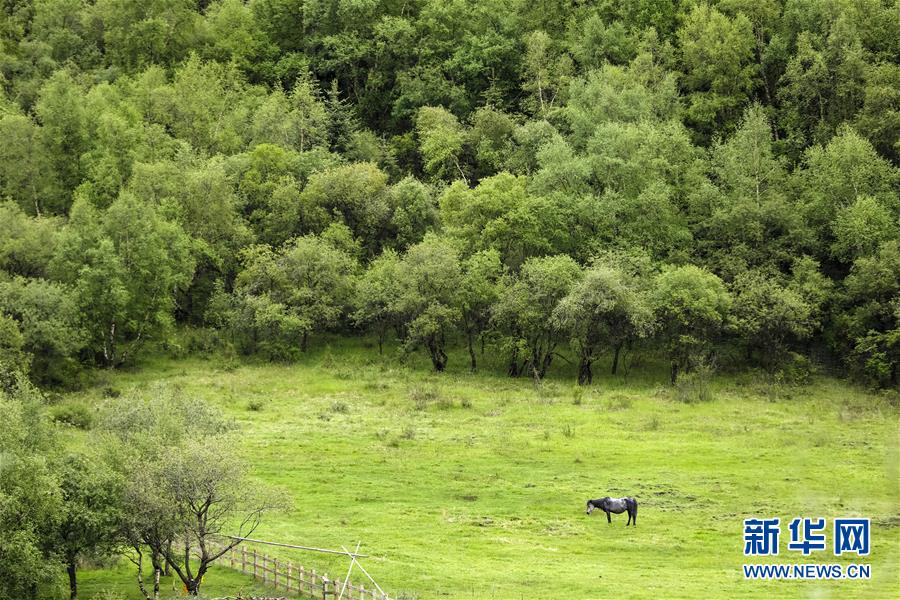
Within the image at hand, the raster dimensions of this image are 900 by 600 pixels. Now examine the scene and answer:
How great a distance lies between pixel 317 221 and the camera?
98.9 meters

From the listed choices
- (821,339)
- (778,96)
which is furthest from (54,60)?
(821,339)

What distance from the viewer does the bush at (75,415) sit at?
7146 cm

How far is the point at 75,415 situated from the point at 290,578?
105 ft

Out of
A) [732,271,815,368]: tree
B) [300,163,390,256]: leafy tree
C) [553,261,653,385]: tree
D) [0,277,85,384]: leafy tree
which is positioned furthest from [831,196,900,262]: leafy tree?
[0,277,85,384]: leafy tree

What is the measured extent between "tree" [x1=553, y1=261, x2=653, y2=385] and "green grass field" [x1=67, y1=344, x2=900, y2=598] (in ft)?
11.0

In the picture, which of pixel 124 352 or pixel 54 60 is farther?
pixel 54 60

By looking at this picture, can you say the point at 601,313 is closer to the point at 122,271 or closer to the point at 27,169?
the point at 122,271

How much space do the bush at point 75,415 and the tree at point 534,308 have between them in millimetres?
31088

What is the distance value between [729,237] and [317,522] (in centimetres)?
5332

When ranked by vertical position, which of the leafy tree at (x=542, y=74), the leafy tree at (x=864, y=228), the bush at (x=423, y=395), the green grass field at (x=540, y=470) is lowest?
the green grass field at (x=540, y=470)

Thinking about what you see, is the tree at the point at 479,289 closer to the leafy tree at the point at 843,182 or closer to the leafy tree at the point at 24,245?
the leafy tree at the point at 843,182

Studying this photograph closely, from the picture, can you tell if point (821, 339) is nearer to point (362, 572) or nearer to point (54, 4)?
point (362, 572)

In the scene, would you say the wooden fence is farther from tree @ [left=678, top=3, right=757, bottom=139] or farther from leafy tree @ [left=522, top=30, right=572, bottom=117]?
tree @ [left=678, top=3, right=757, bottom=139]

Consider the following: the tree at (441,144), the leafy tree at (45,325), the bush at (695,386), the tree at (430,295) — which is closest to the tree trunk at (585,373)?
the bush at (695,386)
